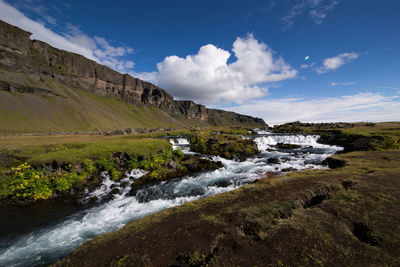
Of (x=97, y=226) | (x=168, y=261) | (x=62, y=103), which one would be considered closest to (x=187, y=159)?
(x=97, y=226)

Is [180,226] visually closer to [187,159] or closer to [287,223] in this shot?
[287,223]

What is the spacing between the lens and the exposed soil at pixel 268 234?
16.0 ft

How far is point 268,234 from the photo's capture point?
19.6 feet

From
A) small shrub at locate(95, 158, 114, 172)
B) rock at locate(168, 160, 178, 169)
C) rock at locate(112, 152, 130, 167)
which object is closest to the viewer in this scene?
small shrub at locate(95, 158, 114, 172)

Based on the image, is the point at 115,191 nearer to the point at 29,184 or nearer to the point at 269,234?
the point at 29,184

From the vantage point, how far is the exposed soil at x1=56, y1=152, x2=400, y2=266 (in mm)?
4891

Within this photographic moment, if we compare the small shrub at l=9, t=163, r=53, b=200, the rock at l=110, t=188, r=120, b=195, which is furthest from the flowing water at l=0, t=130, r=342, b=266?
the small shrub at l=9, t=163, r=53, b=200

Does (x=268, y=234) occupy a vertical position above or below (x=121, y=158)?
above

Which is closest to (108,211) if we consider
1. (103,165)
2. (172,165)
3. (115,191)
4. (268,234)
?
(115,191)

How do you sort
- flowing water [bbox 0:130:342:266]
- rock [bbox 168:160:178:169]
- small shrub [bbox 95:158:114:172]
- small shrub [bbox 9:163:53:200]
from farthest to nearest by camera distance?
rock [bbox 168:160:178:169] → small shrub [bbox 95:158:114:172] → small shrub [bbox 9:163:53:200] → flowing water [bbox 0:130:342:266]

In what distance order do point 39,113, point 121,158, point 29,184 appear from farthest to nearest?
point 39,113, point 121,158, point 29,184

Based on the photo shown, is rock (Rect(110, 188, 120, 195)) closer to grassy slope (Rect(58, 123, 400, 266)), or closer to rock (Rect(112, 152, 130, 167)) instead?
Result: rock (Rect(112, 152, 130, 167))

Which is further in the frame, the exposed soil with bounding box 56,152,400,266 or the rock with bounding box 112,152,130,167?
the rock with bounding box 112,152,130,167

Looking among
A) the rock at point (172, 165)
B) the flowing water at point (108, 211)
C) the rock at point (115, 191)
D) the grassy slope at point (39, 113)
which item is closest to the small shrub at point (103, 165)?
the flowing water at point (108, 211)
